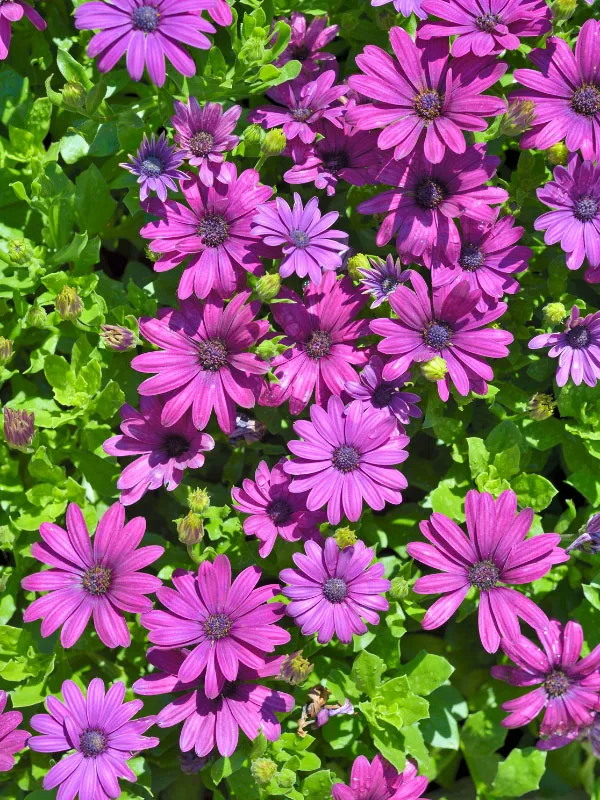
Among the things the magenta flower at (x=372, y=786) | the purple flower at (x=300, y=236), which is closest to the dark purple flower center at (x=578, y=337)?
Answer: the purple flower at (x=300, y=236)

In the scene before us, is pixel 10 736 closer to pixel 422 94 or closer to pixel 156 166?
pixel 156 166

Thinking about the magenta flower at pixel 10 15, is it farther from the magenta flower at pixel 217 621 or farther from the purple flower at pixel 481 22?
the magenta flower at pixel 217 621

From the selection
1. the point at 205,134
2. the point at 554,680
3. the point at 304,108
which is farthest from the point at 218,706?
the point at 304,108

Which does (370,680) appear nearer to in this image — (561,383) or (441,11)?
(561,383)

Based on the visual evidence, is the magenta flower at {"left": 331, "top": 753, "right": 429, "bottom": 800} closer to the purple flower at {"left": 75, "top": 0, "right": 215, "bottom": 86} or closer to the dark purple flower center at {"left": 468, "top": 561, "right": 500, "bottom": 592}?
the dark purple flower center at {"left": 468, "top": 561, "right": 500, "bottom": 592}

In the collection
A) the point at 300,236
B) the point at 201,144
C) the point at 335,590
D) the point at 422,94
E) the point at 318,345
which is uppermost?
the point at 422,94
